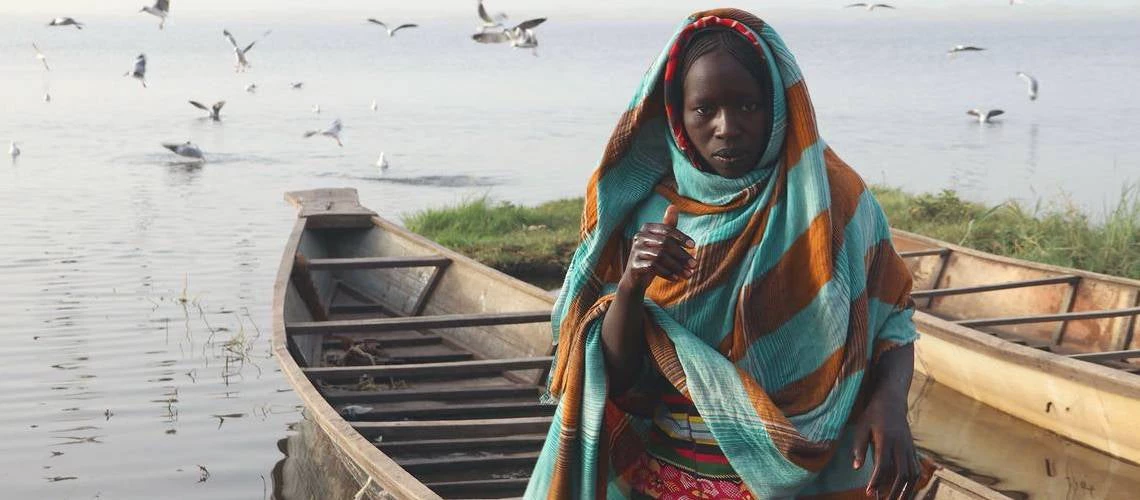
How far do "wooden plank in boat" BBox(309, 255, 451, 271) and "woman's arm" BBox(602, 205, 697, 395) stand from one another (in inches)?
212

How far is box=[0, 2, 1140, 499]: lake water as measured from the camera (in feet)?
23.2

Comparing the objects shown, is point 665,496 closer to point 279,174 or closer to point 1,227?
point 1,227

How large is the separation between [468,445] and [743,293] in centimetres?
320

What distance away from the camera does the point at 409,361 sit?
263 inches

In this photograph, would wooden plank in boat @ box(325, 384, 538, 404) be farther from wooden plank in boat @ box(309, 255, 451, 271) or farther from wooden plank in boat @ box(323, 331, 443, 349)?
wooden plank in boat @ box(309, 255, 451, 271)

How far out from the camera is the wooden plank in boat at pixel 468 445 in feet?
16.2

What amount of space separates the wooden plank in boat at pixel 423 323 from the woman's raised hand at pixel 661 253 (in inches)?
158

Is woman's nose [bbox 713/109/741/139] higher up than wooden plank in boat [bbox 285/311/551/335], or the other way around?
woman's nose [bbox 713/109/741/139]

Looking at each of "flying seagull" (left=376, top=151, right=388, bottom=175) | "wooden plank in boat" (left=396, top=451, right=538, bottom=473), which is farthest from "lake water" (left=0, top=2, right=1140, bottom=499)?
"wooden plank in boat" (left=396, top=451, right=538, bottom=473)

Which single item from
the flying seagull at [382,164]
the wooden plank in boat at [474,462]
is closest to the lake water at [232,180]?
the flying seagull at [382,164]

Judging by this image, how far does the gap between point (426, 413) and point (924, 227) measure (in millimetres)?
6622

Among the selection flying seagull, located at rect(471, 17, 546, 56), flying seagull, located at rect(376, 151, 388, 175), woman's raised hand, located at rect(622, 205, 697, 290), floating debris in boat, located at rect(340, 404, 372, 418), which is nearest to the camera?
woman's raised hand, located at rect(622, 205, 697, 290)

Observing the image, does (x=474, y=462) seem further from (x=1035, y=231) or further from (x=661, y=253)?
(x=1035, y=231)

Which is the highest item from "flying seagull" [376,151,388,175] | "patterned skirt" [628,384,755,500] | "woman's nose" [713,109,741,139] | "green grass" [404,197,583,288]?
"woman's nose" [713,109,741,139]
